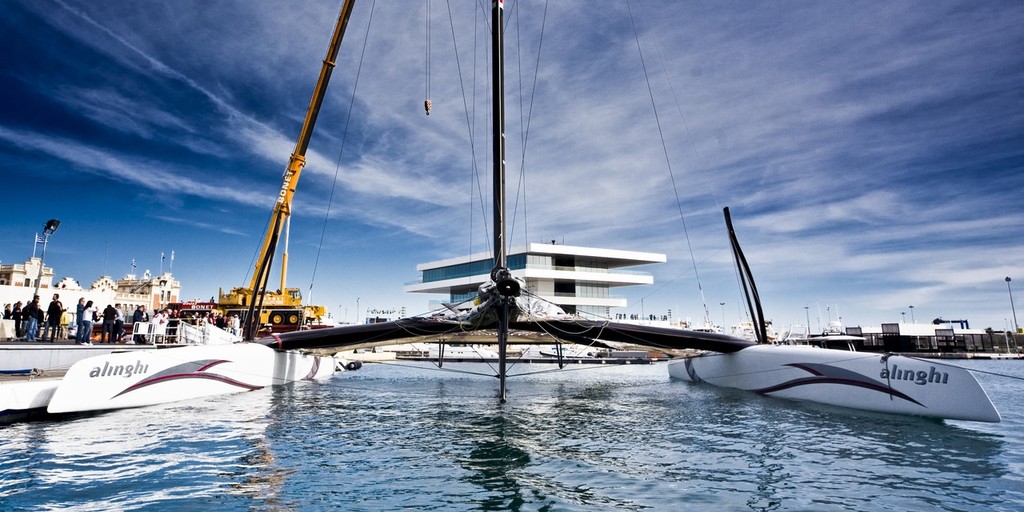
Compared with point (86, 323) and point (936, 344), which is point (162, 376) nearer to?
point (86, 323)

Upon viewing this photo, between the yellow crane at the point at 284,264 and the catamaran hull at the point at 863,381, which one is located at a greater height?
the yellow crane at the point at 284,264

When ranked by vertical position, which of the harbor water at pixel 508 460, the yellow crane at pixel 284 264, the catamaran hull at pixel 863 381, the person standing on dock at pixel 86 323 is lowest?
the harbor water at pixel 508 460

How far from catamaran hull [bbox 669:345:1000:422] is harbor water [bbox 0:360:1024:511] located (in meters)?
0.37

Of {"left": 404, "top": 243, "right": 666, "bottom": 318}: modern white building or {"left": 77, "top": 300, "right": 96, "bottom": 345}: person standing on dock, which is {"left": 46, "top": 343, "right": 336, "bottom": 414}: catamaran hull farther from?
{"left": 404, "top": 243, "right": 666, "bottom": 318}: modern white building

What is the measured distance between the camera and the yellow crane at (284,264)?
1656 centimetres

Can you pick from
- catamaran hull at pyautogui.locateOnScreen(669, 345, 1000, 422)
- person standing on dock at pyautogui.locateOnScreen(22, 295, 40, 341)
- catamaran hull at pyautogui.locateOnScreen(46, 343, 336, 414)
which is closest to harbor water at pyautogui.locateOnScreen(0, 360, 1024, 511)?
catamaran hull at pyautogui.locateOnScreen(669, 345, 1000, 422)

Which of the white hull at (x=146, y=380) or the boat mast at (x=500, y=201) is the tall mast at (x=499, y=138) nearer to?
the boat mast at (x=500, y=201)

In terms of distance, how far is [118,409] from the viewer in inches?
413

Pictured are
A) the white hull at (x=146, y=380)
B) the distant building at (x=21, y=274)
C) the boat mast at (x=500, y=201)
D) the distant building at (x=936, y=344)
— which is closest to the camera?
the white hull at (x=146, y=380)

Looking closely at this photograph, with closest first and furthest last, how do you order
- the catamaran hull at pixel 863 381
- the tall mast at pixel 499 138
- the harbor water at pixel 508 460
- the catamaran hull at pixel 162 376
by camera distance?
the harbor water at pixel 508 460 → the catamaran hull at pixel 863 381 → the catamaran hull at pixel 162 376 → the tall mast at pixel 499 138

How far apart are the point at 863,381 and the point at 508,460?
8415 millimetres

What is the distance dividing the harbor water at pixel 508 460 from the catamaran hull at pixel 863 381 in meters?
0.37

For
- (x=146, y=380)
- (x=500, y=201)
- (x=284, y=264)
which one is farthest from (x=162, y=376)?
(x=284, y=264)

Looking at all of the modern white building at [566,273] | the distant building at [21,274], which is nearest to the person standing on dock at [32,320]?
the modern white building at [566,273]
